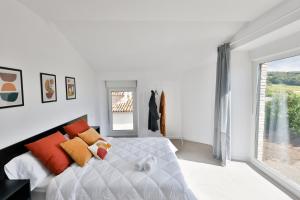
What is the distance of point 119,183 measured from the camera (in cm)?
161

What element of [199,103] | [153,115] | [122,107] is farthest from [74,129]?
[199,103]

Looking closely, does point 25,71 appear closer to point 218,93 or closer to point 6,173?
point 6,173

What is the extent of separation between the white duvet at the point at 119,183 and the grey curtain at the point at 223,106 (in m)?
1.49

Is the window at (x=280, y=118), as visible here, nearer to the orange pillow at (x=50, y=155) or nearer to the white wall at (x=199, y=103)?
the white wall at (x=199, y=103)

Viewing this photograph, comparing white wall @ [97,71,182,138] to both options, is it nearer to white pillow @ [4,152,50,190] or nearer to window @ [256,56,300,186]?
window @ [256,56,300,186]

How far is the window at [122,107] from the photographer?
4.52m

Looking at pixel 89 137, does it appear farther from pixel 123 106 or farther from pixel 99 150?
pixel 123 106

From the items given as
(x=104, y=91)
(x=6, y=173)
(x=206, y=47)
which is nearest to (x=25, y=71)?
(x=6, y=173)

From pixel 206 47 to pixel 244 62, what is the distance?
0.74 metres

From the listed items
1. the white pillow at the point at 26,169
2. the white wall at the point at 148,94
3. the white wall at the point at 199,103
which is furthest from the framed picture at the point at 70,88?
the white wall at the point at 199,103

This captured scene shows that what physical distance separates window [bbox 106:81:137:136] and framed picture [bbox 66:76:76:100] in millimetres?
1394

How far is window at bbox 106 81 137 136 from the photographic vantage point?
4.52 metres

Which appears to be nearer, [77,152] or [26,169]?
[26,169]

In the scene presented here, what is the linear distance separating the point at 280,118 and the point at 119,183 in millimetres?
2522
